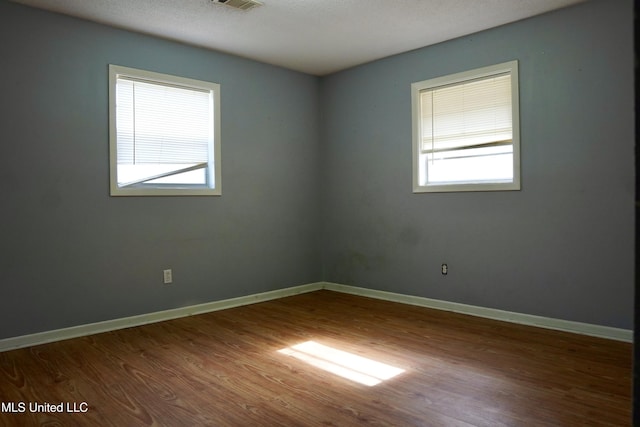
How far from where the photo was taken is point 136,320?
13.2ft

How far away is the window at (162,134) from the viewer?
13.0 ft

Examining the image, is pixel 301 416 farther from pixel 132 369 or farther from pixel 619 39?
pixel 619 39

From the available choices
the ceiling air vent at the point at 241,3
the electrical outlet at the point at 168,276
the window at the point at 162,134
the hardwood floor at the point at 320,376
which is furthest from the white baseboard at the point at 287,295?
the ceiling air vent at the point at 241,3

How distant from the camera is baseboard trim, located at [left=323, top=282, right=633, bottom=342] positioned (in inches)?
136

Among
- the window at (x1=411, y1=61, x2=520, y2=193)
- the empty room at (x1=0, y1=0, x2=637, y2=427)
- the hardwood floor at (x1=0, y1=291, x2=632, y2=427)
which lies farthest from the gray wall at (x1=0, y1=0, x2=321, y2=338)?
the window at (x1=411, y1=61, x2=520, y2=193)

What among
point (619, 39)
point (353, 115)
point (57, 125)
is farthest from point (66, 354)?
point (619, 39)

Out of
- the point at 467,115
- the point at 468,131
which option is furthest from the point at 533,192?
the point at 467,115

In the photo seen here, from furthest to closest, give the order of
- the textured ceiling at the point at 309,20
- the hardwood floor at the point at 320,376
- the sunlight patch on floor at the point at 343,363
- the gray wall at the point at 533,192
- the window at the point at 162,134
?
the window at the point at 162,134 < the textured ceiling at the point at 309,20 < the gray wall at the point at 533,192 < the sunlight patch on floor at the point at 343,363 < the hardwood floor at the point at 320,376

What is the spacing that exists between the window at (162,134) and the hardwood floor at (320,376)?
130 cm

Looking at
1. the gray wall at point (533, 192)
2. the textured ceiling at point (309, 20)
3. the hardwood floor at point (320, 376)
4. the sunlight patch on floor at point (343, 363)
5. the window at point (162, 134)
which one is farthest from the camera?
the window at point (162, 134)

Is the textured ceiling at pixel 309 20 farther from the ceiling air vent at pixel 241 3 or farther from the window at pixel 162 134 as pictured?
the window at pixel 162 134

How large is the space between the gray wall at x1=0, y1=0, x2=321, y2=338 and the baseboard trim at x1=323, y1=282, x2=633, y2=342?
106 cm

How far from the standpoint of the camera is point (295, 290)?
5320 millimetres

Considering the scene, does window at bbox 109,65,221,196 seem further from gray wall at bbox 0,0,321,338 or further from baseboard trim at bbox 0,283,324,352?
baseboard trim at bbox 0,283,324,352
